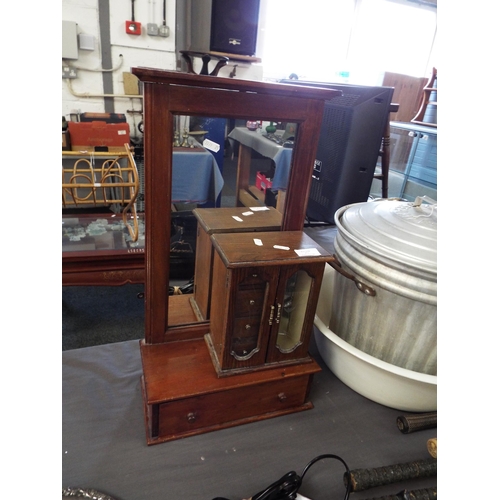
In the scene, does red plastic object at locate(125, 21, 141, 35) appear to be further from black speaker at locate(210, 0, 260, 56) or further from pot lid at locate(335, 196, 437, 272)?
pot lid at locate(335, 196, 437, 272)

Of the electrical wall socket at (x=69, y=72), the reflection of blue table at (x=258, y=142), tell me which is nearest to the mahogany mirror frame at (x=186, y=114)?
the reflection of blue table at (x=258, y=142)

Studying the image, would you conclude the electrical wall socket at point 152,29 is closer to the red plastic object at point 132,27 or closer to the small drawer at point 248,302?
the red plastic object at point 132,27

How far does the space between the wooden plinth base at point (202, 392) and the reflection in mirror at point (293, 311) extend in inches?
2.3

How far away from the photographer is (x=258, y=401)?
0.81 metres

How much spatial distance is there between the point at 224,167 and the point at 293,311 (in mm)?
1185

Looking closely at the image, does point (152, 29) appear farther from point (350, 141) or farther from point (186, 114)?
point (186, 114)

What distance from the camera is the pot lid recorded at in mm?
706

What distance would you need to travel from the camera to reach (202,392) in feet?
2.39

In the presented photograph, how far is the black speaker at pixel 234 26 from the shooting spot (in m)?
2.46

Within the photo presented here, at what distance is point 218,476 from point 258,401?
17 centimetres

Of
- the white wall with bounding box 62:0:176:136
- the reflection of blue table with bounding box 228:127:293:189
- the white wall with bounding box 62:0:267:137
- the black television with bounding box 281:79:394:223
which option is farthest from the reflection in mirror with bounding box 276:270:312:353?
the white wall with bounding box 62:0:176:136

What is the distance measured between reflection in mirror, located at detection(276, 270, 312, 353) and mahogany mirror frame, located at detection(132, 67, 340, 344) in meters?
0.16
